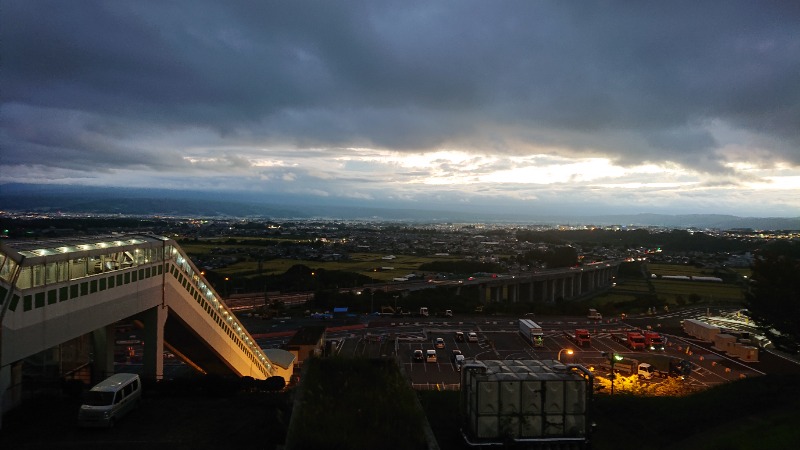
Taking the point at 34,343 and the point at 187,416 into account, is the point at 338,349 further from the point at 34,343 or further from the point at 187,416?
the point at 34,343

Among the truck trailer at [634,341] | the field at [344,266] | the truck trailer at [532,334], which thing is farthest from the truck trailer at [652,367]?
the field at [344,266]

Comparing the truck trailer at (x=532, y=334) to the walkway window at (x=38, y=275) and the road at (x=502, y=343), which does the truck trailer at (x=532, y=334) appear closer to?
the road at (x=502, y=343)

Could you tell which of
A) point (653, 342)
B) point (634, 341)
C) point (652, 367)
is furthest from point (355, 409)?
point (653, 342)

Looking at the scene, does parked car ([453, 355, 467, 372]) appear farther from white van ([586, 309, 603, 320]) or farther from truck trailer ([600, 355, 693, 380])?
white van ([586, 309, 603, 320])

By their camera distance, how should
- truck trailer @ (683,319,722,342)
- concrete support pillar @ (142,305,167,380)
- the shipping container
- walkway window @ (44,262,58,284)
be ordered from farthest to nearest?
1. truck trailer @ (683,319,722,342)
2. concrete support pillar @ (142,305,167,380)
3. walkway window @ (44,262,58,284)
4. the shipping container

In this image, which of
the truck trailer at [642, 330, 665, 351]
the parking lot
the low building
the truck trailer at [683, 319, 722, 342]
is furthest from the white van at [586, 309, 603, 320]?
the low building

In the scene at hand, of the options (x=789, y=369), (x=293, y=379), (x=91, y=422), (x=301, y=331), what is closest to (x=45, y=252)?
(x=91, y=422)
